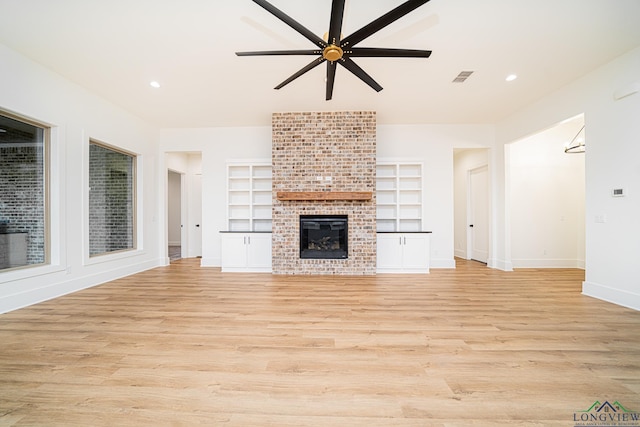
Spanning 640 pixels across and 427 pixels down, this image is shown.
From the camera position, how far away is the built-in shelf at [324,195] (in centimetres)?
475

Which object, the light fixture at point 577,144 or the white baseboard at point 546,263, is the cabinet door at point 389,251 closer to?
the white baseboard at point 546,263

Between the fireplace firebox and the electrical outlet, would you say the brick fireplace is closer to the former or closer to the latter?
the fireplace firebox

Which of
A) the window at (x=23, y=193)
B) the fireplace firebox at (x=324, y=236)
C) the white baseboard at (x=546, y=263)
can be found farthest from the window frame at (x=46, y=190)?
the white baseboard at (x=546, y=263)

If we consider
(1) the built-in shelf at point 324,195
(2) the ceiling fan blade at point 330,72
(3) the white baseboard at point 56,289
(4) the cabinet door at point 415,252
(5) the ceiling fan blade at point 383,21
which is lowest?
(3) the white baseboard at point 56,289

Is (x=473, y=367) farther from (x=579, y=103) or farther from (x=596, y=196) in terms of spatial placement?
(x=579, y=103)

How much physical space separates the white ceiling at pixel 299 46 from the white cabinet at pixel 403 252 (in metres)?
2.48

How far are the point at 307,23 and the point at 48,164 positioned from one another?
13.2 feet

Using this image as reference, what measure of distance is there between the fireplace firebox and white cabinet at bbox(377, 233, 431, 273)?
0.77 m

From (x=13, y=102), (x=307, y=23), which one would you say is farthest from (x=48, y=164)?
(x=307, y=23)

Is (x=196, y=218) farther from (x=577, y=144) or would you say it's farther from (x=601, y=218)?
(x=577, y=144)

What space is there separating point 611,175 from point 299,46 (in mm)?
4241

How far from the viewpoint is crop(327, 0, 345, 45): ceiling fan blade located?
186 cm

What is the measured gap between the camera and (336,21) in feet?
6.61

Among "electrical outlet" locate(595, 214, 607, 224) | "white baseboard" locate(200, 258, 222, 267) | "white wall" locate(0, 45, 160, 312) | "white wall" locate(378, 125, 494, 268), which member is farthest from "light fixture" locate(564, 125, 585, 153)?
"white wall" locate(0, 45, 160, 312)
